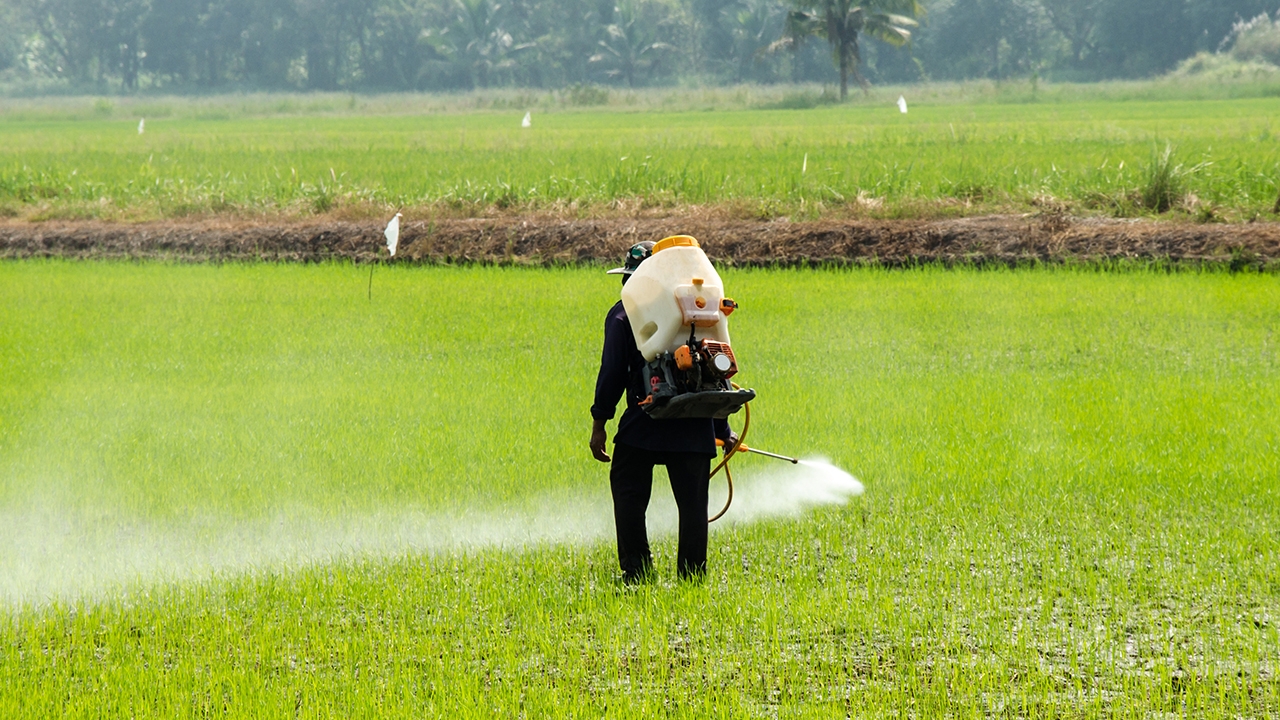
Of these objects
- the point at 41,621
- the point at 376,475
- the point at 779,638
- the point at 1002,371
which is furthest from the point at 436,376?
the point at 779,638

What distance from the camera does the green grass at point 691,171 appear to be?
16.6 metres

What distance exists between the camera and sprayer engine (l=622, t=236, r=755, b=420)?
176 inches

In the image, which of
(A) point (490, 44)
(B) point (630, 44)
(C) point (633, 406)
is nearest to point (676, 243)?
(C) point (633, 406)

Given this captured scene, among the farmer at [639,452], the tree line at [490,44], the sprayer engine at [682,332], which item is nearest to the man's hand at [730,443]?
the farmer at [639,452]

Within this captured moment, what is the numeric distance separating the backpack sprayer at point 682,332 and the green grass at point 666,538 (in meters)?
0.85

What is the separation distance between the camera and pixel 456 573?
534 centimetres

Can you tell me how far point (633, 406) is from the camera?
16.0 ft

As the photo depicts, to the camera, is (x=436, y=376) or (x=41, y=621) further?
(x=436, y=376)

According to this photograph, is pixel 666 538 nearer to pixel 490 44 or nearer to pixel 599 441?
pixel 599 441

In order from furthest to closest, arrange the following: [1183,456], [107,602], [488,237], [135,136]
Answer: [135,136], [488,237], [1183,456], [107,602]

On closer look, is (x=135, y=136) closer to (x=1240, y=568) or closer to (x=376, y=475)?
(x=376, y=475)

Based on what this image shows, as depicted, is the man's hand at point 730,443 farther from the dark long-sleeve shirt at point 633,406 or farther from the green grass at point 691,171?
the green grass at point 691,171

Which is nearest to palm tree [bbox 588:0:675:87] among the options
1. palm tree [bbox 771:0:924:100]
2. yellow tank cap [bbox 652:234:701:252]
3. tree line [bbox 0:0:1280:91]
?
tree line [bbox 0:0:1280:91]

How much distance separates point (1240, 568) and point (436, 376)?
19.6 ft
